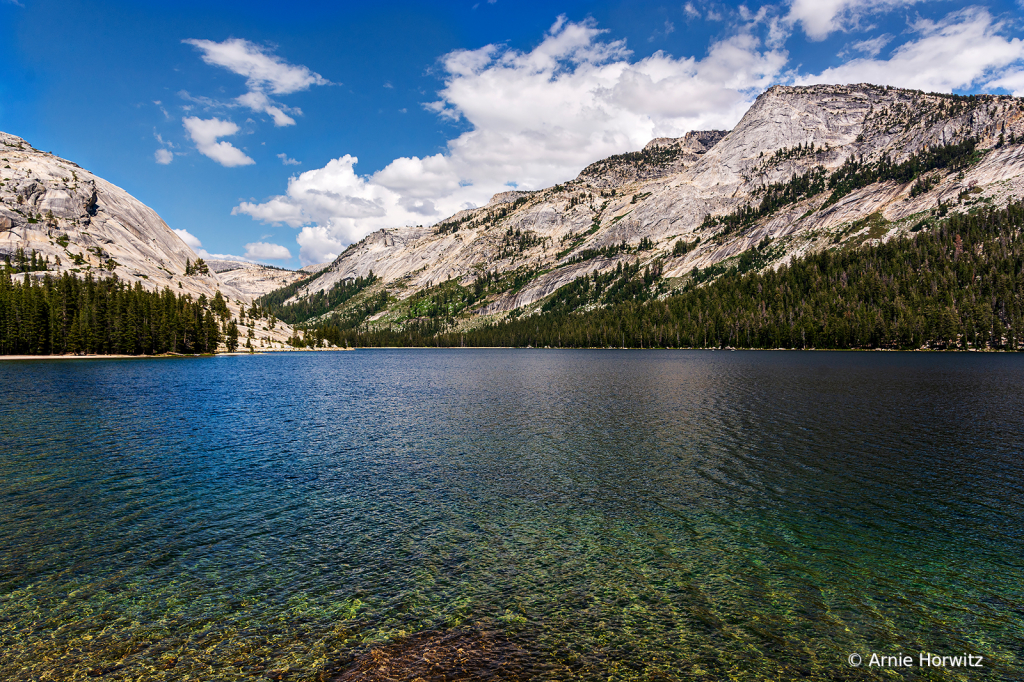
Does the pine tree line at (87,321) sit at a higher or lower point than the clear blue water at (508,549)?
higher

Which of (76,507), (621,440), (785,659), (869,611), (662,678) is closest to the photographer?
(662,678)

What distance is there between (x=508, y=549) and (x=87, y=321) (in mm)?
188337

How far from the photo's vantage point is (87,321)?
152750 millimetres

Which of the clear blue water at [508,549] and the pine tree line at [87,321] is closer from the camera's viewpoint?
the clear blue water at [508,549]

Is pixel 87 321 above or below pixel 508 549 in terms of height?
above

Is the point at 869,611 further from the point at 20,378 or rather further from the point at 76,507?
the point at 20,378

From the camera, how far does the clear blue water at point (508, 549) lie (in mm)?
14750

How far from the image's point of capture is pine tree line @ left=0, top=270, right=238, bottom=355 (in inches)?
5556

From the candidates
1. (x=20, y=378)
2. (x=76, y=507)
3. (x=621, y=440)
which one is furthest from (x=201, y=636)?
(x=20, y=378)

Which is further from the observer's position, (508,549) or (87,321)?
(87,321)

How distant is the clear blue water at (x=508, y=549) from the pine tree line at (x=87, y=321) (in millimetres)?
129429

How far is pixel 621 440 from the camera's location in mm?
43938

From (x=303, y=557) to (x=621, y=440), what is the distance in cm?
2981

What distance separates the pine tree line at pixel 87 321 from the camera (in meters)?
141
